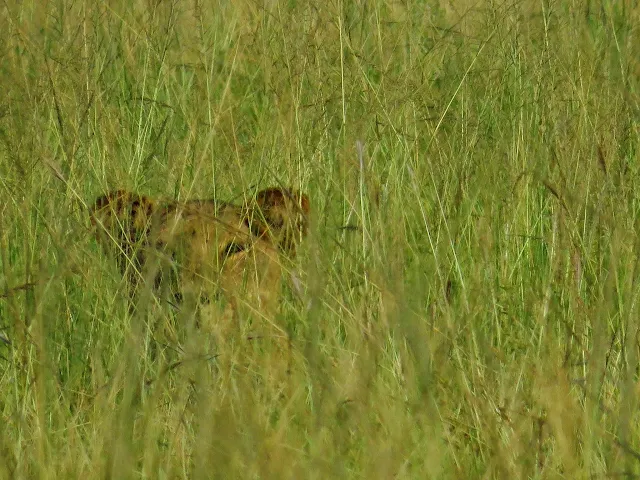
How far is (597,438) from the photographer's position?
6.12 feet

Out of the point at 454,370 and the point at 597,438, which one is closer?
the point at 597,438

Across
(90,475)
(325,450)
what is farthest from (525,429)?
(90,475)

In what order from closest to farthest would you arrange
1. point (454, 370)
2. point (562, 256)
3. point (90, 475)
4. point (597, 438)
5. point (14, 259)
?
point (90, 475), point (597, 438), point (454, 370), point (562, 256), point (14, 259)

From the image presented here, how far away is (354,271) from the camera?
7.30ft

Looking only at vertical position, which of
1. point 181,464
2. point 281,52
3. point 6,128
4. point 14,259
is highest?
point 281,52

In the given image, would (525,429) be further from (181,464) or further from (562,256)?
(562,256)

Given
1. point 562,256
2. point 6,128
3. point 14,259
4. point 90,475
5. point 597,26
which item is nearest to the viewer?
point 90,475

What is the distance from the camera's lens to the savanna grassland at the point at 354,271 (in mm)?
1717

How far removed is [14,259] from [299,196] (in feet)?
2.54

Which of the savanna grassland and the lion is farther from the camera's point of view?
the lion

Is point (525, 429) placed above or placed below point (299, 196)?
below

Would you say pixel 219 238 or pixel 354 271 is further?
pixel 219 238

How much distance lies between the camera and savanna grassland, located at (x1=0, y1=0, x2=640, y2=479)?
5.63 feet

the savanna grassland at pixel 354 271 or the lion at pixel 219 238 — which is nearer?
the savanna grassland at pixel 354 271
